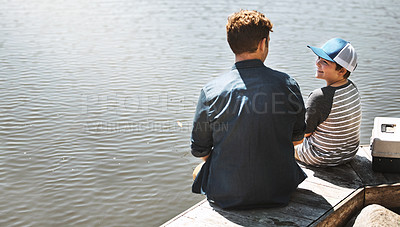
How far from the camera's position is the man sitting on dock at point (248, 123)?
2.78 metres

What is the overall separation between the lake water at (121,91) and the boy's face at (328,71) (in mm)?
1638

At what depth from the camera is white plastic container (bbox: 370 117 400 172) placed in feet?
11.7

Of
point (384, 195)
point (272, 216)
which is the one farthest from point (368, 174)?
point (272, 216)

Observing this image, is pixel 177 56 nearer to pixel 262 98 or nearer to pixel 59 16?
pixel 59 16

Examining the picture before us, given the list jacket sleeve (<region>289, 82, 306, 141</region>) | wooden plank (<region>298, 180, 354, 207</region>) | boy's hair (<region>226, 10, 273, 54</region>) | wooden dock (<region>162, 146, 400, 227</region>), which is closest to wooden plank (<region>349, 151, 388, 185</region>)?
wooden dock (<region>162, 146, 400, 227</region>)

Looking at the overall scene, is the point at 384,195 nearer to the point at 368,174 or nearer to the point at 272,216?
the point at 368,174

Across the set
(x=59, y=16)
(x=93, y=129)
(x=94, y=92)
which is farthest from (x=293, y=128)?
(x=59, y=16)

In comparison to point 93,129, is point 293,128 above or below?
above

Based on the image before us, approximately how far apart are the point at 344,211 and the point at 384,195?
0.44 m

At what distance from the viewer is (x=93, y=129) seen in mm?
5934

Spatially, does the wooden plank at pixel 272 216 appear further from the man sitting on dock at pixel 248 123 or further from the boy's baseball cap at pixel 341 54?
the boy's baseball cap at pixel 341 54

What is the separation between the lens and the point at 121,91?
23.8 feet

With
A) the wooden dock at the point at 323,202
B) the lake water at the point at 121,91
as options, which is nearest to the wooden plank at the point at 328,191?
the wooden dock at the point at 323,202

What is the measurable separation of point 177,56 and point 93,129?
3.71 m
